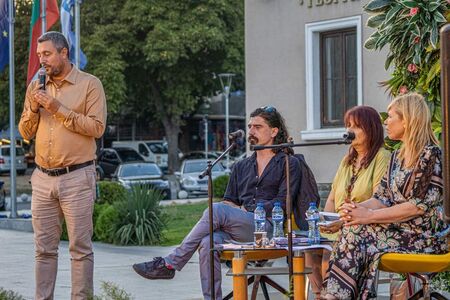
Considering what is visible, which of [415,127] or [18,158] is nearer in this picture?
[415,127]

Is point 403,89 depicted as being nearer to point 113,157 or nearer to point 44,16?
point 44,16

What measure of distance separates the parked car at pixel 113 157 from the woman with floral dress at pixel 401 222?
134 feet

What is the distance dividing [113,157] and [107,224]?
33144 millimetres

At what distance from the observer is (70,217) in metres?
8.06

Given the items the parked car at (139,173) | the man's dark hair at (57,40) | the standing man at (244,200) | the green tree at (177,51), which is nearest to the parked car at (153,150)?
the green tree at (177,51)

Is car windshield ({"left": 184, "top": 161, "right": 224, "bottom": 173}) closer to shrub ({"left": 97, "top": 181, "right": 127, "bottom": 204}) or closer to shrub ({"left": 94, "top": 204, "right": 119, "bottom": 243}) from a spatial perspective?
shrub ({"left": 97, "top": 181, "right": 127, "bottom": 204})

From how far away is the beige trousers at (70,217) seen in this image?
807cm

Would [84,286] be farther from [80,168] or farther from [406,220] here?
[406,220]

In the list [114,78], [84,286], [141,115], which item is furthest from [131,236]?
[141,115]

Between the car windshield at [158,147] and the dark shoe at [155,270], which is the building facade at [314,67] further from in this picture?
the car windshield at [158,147]

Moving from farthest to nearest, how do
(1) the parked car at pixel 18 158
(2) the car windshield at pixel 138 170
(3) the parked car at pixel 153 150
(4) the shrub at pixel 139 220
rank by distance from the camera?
(3) the parked car at pixel 153 150 → (1) the parked car at pixel 18 158 → (2) the car windshield at pixel 138 170 → (4) the shrub at pixel 139 220

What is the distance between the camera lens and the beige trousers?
8070 millimetres

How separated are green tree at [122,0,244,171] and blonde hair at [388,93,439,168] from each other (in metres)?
38.7

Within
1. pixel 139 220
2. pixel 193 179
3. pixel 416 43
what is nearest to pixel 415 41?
pixel 416 43
